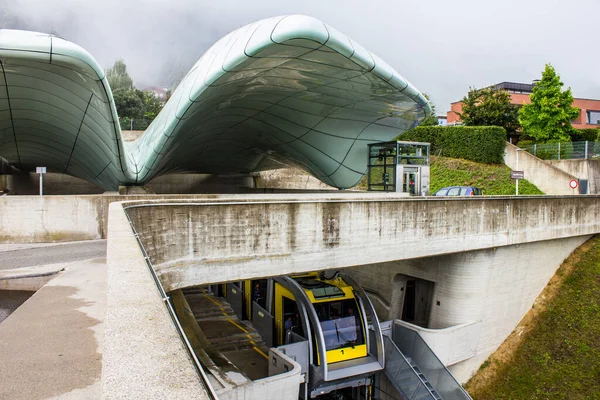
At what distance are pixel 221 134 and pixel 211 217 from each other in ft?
63.2

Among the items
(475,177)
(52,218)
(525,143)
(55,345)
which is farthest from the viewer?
(525,143)

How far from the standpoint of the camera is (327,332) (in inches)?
478

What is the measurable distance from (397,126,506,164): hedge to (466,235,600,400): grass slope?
16.4 metres

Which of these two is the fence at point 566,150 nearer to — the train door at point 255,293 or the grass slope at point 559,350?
the grass slope at point 559,350

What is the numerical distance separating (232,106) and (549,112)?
2741 centimetres

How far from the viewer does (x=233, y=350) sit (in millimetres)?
14180

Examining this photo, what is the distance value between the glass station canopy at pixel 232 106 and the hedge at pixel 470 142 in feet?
36.3

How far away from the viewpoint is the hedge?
110 ft

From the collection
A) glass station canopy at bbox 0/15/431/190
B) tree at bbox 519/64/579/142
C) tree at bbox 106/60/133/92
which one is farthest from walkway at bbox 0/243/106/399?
tree at bbox 106/60/133/92

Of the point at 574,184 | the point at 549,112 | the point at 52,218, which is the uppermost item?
the point at 549,112

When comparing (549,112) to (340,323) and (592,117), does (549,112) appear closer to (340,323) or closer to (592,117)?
(592,117)

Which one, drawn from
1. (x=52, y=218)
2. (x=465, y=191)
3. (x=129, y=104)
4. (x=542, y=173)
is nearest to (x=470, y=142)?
(x=542, y=173)

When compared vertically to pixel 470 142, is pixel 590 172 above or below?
below

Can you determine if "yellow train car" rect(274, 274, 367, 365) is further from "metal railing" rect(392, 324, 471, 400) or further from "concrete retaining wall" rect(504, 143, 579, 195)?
"concrete retaining wall" rect(504, 143, 579, 195)
